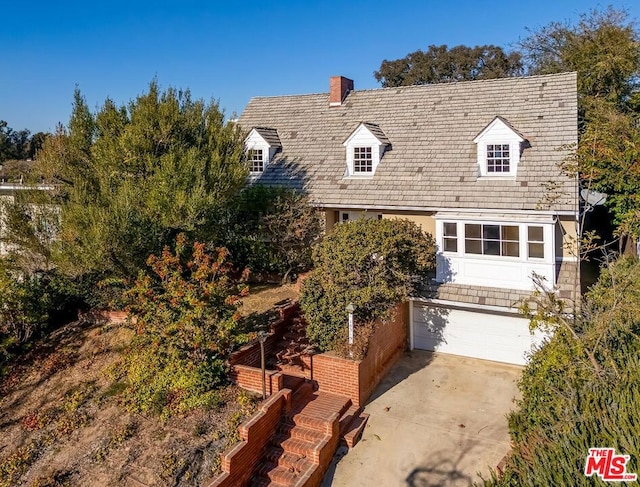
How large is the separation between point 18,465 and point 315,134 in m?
18.6

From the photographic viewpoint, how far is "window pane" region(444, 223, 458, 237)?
17056mm

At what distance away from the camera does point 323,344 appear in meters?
14.2

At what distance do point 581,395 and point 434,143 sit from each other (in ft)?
44.8

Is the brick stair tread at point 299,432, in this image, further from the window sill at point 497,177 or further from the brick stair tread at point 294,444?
the window sill at point 497,177

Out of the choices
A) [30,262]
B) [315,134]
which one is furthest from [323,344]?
[315,134]

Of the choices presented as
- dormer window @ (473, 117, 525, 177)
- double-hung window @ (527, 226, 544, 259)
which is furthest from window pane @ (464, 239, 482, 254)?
dormer window @ (473, 117, 525, 177)

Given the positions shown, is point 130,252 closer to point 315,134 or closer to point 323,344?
point 323,344

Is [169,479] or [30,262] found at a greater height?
[30,262]

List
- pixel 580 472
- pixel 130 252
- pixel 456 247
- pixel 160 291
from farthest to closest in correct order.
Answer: pixel 456 247 → pixel 130 252 → pixel 160 291 → pixel 580 472

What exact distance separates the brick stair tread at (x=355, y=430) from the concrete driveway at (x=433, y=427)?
0.50ft

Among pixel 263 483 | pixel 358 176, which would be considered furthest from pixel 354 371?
pixel 358 176

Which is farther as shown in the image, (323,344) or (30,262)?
(30,262)

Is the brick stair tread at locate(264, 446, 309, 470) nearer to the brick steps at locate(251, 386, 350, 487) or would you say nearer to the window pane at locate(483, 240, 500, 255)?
the brick steps at locate(251, 386, 350, 487)

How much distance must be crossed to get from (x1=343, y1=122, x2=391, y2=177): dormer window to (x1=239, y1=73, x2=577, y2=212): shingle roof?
392 mm
